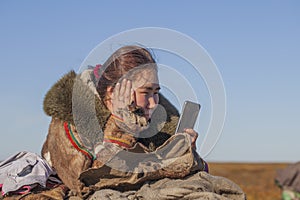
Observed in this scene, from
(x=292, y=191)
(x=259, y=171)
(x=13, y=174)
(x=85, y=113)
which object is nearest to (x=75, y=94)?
(x=85, y=113)

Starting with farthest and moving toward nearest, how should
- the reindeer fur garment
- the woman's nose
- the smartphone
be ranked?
the smartphone < the woman's nose < the reindeer fur garment

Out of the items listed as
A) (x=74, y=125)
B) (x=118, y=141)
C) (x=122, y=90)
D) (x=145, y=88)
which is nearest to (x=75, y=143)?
(x=74, y=125)

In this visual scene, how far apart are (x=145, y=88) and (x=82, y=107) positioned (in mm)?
457

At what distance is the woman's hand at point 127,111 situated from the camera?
3941 mm

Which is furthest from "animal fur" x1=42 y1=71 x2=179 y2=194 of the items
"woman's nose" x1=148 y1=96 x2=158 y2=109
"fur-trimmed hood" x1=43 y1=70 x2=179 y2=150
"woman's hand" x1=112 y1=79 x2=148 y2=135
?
"woman's nose" x1=148 y1=96 x2=158 y2=109

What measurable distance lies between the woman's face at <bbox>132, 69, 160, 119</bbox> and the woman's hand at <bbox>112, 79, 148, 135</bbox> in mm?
31

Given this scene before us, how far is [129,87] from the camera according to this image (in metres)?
3.96

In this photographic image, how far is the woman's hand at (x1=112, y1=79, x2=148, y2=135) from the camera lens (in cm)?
394

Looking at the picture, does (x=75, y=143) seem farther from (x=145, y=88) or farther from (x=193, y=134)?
(x=193, y=134)

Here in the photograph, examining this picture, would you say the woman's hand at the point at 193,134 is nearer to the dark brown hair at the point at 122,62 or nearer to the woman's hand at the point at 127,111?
the woman's hand at the point at 127,111

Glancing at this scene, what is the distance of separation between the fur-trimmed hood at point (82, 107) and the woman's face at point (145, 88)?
0.82 ft

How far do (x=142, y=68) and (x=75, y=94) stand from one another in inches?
19.3

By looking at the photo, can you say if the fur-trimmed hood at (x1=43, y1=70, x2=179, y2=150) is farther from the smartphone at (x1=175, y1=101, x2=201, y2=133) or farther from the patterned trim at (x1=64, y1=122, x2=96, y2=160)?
the smartphone at (x1=175, y1=101, x2=201, y2=133)

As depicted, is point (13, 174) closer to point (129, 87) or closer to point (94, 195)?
point (94, 195)
